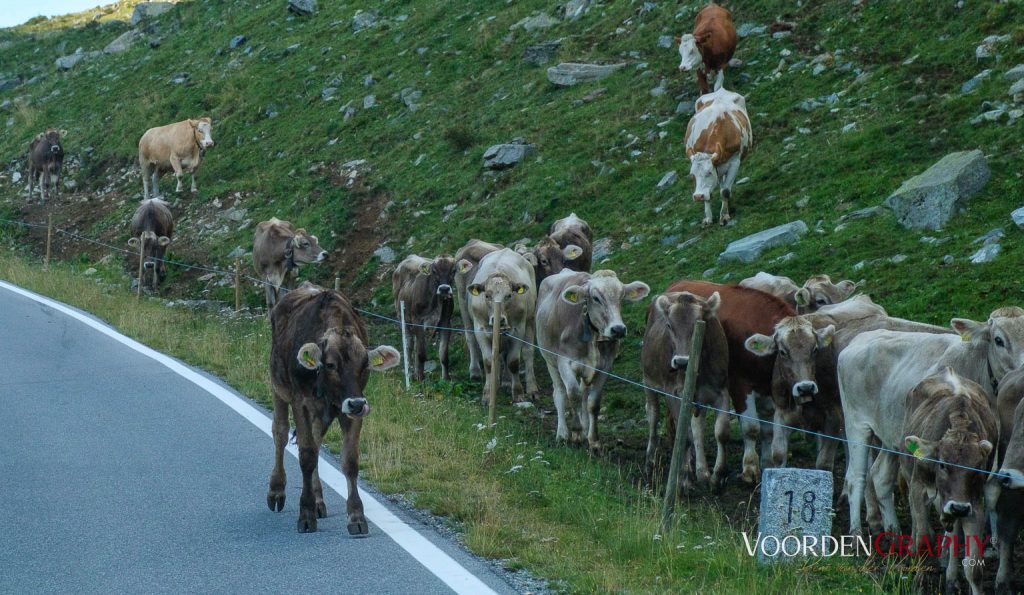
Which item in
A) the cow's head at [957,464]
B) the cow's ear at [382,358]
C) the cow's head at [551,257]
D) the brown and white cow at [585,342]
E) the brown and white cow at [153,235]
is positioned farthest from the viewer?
the brown and white cow at [153,235]

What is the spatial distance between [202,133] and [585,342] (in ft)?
66.7

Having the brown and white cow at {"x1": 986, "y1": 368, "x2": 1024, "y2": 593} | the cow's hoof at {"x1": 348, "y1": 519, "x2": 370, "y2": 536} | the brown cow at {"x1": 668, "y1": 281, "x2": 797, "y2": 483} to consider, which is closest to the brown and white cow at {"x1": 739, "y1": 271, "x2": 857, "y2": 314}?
the brown cow at {"x1": 668, "y1": 281, "x2": 797, "y2": 483}

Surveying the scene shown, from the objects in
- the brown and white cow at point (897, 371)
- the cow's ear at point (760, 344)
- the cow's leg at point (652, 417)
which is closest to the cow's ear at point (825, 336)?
the cow's ear at point (760, 344)

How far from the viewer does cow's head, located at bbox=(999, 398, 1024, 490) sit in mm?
7970

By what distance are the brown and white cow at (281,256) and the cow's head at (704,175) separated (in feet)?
22.7

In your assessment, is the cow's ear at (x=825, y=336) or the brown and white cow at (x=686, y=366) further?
the brown and white cow at (x=686, y=366)

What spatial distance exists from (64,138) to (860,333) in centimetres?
3213

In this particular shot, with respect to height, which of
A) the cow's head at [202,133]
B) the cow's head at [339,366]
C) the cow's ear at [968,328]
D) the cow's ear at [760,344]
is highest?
the cow's head at [202,133]

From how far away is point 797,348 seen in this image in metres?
11.0

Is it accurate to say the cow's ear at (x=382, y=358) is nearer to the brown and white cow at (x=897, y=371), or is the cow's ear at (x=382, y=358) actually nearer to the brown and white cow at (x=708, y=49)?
the brown and white cow at (x=897, y=371)

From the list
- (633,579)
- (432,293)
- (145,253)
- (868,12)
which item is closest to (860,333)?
(633,579)

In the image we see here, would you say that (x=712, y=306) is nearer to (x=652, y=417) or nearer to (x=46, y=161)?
(x=652, y=417)

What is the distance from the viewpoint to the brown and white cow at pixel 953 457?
806 centimetres

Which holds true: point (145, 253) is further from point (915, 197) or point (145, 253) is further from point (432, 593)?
point (432, 593)
